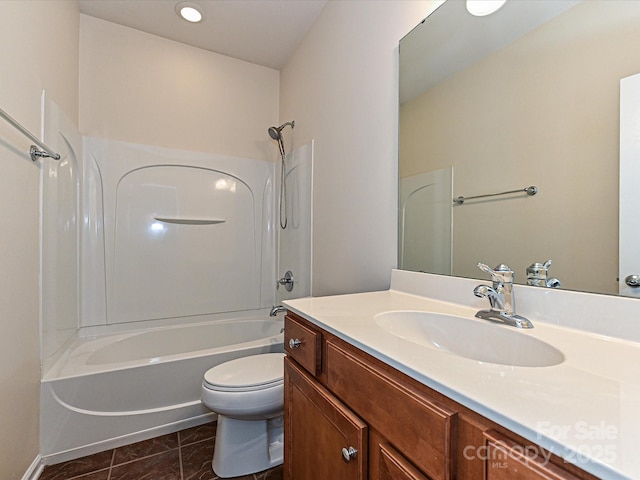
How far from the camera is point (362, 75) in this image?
1576 mm

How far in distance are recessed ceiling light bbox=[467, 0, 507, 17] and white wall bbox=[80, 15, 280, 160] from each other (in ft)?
6.19

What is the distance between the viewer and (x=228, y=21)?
2057mm

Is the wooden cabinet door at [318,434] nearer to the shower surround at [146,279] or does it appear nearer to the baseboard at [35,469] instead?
the shower surround at [146,279]

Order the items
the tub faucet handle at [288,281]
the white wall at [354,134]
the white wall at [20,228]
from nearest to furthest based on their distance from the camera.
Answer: the white wall at [20,228]
the white wall at [354,134]
the tub faucet handle at [288,281]

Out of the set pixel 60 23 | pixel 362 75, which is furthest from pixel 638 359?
pixel 60 23

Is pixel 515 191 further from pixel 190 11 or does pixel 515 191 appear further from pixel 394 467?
pixel 190 11

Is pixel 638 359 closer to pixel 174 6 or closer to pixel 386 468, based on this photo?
pixel 386 468

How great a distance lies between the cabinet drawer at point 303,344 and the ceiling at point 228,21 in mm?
1980

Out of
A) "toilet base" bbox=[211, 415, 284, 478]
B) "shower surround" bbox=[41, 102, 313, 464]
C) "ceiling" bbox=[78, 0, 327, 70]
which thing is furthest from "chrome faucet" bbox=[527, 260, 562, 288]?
"ceiling" bbox=[78, 0, 327, 70]

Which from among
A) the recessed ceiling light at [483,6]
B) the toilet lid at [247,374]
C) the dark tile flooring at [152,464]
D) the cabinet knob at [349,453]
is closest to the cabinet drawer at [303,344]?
the cabinet knob at [349,453]

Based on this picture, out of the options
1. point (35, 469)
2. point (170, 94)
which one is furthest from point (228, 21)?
point (35, 469)

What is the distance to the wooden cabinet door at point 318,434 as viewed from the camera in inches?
27.5

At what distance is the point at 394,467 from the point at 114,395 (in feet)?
5.30

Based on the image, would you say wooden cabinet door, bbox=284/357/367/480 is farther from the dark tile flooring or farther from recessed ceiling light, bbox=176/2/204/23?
recessed ceiling light, bbox=176/2/204/23
